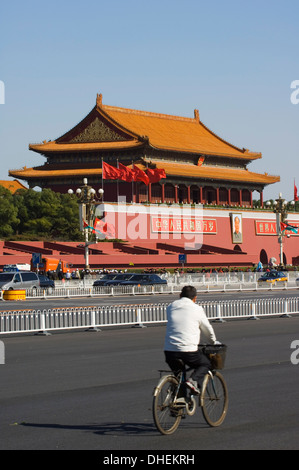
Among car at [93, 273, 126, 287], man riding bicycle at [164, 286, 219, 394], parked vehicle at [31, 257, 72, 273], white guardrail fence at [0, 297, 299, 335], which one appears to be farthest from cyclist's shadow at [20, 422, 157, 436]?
parked vehicle at [31, 257, 72, 273]

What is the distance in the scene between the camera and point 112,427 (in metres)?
9.48

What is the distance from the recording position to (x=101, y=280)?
152 feet

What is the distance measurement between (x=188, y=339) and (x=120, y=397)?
9.83 feet

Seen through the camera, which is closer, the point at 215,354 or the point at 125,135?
the point at 215,354

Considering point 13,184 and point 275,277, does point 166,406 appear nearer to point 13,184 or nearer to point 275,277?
point 275,277

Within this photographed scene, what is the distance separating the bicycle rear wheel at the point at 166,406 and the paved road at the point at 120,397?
13cm

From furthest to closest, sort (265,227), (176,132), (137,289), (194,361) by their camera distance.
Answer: (176,132)
(265,227)
(137,289)
(194,361)

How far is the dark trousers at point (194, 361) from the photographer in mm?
9211

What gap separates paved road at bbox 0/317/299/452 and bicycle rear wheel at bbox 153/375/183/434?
130 millimetres

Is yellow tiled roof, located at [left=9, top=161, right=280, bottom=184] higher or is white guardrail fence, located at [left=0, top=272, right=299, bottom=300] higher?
yellow tiled roof, located at [left=9, top=161, right=280, bottom=184]

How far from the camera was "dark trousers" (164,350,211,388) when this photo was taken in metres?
9.21

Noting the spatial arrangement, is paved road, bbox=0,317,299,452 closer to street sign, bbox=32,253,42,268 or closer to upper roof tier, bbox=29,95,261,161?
street sign, bbox=32,253,42,268

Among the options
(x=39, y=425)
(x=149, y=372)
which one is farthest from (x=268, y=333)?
(x=39, y=425)

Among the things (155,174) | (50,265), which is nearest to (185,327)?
(50,265)
